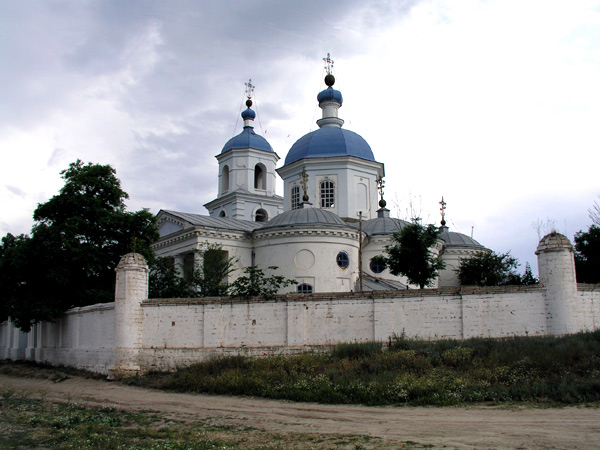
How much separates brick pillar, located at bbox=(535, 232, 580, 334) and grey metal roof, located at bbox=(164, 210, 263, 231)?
1598 cm

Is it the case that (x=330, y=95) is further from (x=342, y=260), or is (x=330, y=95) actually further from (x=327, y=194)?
(x=342, y=260)

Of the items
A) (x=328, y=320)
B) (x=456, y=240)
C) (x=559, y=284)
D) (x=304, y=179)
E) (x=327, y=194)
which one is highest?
(x=304, y=179)

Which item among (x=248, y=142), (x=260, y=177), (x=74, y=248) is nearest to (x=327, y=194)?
(x=260, y=177)

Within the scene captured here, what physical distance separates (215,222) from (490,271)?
13.8m

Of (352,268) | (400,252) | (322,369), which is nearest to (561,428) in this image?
(322,369)

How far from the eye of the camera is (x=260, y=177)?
41.3 meters

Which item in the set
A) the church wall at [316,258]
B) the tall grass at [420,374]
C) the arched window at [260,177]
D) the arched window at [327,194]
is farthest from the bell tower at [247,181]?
the tall grass at [420,374]

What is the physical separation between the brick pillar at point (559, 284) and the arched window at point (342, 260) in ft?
37.2

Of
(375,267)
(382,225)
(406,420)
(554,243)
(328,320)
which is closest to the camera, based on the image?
(406,420)

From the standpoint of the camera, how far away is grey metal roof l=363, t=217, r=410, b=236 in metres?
30.4

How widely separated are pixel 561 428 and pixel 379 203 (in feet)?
77.9

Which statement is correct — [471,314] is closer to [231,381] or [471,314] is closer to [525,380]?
[525,380]

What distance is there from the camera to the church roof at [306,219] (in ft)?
89.0

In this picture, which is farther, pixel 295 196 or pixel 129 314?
pixel 295 196
